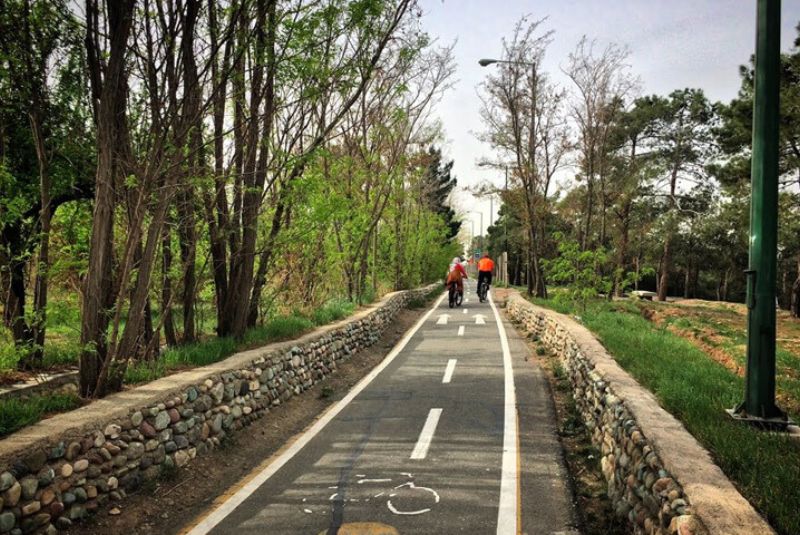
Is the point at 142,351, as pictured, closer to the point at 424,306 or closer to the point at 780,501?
the point at 780,501

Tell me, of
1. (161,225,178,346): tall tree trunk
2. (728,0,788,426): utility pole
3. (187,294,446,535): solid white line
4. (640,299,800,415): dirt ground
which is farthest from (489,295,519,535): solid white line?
(161,225,178,346): tall tree trunk

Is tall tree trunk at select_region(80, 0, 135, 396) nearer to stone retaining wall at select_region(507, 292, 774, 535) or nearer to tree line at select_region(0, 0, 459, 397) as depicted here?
tree line at select_region(0, 0, 459, 397)

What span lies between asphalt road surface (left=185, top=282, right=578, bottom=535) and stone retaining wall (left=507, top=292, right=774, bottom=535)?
0.58 metres

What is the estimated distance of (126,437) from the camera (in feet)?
16.5

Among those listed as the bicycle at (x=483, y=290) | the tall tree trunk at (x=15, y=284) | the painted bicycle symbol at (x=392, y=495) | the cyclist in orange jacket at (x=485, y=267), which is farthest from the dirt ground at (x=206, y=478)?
the bicycle at (x=483, y=290)

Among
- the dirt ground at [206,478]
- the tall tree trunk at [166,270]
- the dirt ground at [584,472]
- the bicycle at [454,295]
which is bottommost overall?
the dirt ground at [206,478]

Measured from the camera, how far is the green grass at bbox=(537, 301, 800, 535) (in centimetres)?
348

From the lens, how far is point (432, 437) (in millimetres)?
6844

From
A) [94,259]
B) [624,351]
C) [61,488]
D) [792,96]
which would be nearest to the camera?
[61,488]

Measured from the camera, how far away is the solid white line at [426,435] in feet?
20.6

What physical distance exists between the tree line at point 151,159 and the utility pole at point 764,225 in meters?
5.48

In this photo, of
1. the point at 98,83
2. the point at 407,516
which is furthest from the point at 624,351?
the point at 98,83

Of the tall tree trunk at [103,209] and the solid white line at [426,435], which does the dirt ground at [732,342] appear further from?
the tall tree trunk at [103,209]

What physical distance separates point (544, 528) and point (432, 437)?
2447 mm
